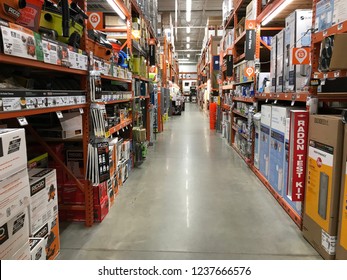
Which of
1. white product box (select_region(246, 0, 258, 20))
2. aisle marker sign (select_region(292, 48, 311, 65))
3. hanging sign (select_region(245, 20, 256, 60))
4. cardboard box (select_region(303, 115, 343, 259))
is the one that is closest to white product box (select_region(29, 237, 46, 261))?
cardboard box (select_region(303, 115, 343, 259))

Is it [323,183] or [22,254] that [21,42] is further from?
[323,183]

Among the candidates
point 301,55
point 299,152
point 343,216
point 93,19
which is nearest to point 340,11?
point 301,55

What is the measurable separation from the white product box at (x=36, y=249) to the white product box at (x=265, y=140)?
306 cm

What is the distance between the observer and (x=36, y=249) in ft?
6.02

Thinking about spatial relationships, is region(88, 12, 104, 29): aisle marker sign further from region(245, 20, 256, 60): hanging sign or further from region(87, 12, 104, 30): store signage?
region(245, 20, 256, 60): hanging sign

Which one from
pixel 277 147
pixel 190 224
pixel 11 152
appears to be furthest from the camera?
pixel 277 147

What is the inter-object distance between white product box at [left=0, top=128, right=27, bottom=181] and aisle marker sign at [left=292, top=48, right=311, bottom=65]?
245 centimetres

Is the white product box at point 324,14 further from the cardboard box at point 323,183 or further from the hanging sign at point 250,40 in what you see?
the hanging sign at point 250,40

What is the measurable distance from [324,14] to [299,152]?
1.19 meters

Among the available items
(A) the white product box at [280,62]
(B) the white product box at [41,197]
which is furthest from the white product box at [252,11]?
(B) the white product box at [41,197]

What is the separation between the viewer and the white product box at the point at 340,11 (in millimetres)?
2182

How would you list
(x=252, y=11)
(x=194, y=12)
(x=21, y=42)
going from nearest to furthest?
(x=21, y=42)
(x=252, y=11)
(x=194, y=12)

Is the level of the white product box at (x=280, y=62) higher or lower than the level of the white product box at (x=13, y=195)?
higher

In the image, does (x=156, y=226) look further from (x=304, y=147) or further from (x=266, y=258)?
(x=304, y=147)
